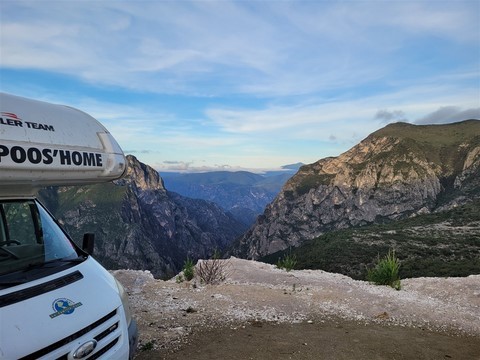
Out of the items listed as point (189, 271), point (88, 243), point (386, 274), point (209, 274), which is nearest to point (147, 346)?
point (88, 243)

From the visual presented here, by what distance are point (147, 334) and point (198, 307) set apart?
2.18 m

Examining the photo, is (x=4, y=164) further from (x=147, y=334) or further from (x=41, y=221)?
(x=147, y=334)

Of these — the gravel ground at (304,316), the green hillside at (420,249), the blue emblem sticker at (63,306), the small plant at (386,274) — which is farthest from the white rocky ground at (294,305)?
the green hillside at (420,249)

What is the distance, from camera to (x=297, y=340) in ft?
25.3

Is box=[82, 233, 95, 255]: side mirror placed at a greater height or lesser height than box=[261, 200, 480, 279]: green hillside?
greater

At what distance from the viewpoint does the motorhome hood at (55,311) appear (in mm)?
3168

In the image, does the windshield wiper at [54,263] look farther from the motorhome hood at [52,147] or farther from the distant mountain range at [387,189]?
the distant mountain range at [387,189]

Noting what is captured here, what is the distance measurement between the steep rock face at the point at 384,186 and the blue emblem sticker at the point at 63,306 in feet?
503

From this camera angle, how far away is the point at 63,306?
12.0 ft

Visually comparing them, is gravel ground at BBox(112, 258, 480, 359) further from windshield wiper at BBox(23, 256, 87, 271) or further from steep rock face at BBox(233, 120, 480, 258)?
steep rock face at BBox(233, 120, 480, 258)

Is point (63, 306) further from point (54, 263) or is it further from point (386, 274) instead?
point (386, 274)

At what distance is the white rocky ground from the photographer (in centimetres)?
862

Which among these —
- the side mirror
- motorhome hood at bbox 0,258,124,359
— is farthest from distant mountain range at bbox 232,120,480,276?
motorhome hood at bbox 0,258,124,359

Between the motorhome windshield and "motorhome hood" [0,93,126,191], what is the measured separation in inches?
17.5
